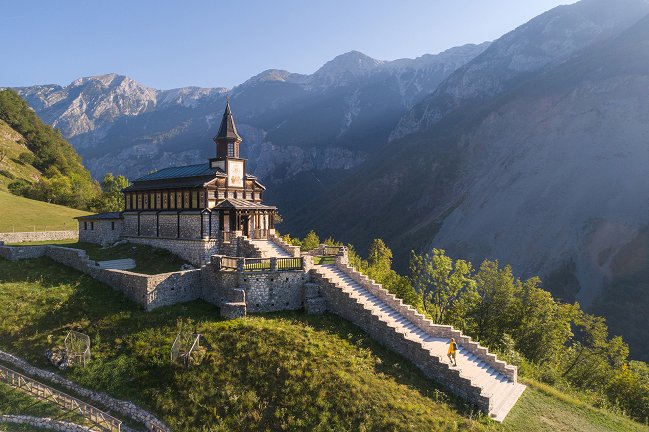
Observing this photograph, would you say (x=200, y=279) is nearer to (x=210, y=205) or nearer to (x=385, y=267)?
(x=210, y=205)

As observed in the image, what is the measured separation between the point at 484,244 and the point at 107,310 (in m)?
88.3

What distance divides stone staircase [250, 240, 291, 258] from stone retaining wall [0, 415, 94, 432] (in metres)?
14.8

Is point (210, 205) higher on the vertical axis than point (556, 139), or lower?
lower

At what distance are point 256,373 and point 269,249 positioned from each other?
13.8 m

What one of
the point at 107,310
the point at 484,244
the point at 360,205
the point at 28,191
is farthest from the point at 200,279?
the point at 360,205

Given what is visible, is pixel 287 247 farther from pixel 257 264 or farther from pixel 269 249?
pixel 257 264

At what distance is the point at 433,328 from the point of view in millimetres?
26703

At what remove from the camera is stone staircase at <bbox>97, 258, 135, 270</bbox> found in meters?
30.7

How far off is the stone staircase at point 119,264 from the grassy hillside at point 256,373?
4.61 metres

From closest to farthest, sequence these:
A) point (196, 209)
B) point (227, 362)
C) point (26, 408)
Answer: point (26, 408) < point (227, 362) < point (196, 209)

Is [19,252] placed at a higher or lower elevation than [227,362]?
higher

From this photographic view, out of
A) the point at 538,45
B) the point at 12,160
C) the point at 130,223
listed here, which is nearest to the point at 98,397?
the point at 130,223

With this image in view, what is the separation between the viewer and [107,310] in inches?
958

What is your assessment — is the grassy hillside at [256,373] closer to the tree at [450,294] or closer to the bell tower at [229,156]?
the bell tower at [229,156]
